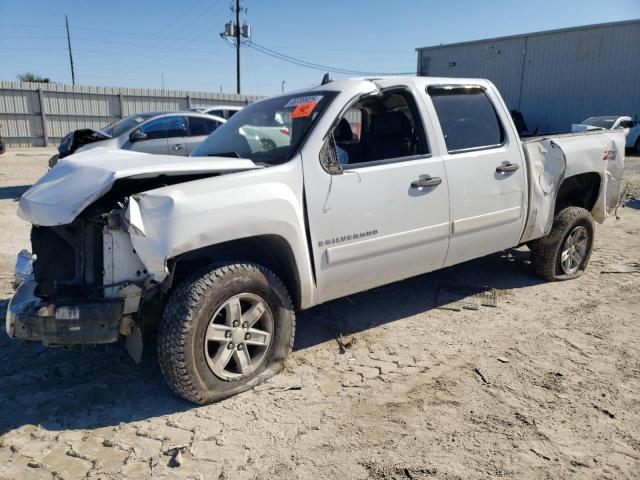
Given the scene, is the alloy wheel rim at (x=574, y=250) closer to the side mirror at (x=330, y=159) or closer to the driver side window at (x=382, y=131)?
the driver side window at (x=382, y=131)

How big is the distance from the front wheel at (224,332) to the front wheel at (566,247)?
9.79 ft

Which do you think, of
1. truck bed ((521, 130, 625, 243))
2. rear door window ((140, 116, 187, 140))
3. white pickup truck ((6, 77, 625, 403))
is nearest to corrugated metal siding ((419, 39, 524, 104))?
rear door window ((140, 116, 187, 140))

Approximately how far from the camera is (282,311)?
319 cm

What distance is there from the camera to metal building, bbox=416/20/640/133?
23234mm

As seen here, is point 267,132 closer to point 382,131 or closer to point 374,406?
point 382,131

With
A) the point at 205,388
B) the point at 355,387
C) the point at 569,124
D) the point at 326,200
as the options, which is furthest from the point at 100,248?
the point at 569,124

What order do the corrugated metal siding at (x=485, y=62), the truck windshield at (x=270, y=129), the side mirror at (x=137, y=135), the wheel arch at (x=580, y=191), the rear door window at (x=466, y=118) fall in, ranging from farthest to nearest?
the corrugated metal siding at (x=485, y=62)
the side mirror at (x=137, y=135)
the wheel arch at (x=580, y=191)
the rear door window at (x=466, y=118)
the truck windshield at (x=270, y=129)

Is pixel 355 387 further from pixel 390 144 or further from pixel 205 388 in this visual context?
pixel 390 144

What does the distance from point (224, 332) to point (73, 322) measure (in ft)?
2.65

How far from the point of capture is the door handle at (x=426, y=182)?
3.65 meters

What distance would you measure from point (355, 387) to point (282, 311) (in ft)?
2.20

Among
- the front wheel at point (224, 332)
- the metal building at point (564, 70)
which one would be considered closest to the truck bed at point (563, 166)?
the front wheel at point (224, 332)

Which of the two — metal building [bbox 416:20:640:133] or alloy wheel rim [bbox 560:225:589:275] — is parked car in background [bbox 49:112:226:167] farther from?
metal building [bbox 416:20:640:133]

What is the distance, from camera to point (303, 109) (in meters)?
3.54
